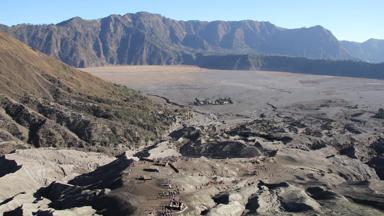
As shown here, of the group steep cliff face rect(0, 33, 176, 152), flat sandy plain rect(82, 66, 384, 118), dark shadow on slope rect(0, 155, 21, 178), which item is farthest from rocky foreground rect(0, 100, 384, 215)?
flat sandy plain rect(82, 66, 384, 118)

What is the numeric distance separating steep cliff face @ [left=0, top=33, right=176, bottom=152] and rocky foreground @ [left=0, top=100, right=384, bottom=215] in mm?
5177

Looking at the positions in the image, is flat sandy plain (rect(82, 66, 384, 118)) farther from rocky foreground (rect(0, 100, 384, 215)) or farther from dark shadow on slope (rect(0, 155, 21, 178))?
dark shadow on slope (rect(0, 155, 21, 178))

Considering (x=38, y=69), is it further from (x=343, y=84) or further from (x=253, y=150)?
(x=343, y=84)

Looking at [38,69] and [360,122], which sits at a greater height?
[38,69]

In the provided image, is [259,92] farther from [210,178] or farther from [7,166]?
[210,178]

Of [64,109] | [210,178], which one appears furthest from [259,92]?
[210,178]

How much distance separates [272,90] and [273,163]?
246 ft

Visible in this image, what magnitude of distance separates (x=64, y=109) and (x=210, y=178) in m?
29.7

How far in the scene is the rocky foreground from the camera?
3183cm

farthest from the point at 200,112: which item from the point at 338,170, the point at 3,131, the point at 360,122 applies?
the point at 338,170

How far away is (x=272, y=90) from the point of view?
116812 millimetres

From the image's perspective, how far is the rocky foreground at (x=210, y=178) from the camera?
31828 millimetres

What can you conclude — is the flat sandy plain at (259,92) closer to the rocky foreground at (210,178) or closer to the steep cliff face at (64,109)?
the steep cliff face at (64,109)

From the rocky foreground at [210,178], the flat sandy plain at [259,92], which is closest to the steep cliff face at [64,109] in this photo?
the rocky foreground at [210,178]
